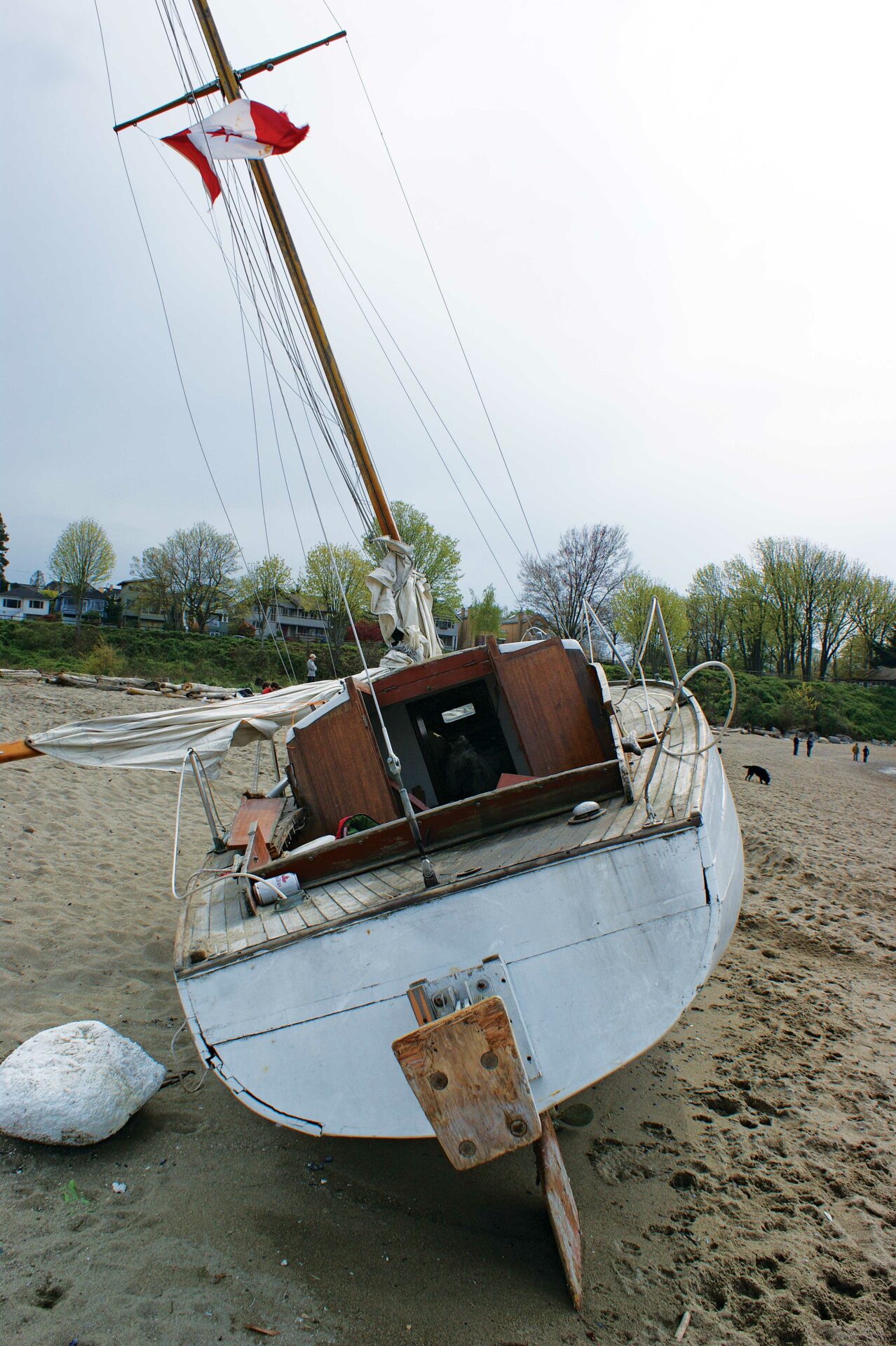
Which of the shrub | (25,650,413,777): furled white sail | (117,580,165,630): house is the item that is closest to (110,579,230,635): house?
(117,580,165,630): house

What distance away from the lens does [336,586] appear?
37375 mm

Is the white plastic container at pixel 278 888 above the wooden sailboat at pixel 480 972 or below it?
above

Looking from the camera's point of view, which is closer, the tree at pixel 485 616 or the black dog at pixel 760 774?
the black dog at pixel 760 774

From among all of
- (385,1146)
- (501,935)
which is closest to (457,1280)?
(385,1146)

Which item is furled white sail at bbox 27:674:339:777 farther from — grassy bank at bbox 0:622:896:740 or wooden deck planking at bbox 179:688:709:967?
grassy bank at bbox 0:622:896:740

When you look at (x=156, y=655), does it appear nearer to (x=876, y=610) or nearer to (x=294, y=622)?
(x=294, y=622)

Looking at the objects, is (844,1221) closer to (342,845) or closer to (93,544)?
(342,845)

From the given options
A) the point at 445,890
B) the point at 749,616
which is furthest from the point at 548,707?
the point at 749,616

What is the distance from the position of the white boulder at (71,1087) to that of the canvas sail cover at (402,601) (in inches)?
162

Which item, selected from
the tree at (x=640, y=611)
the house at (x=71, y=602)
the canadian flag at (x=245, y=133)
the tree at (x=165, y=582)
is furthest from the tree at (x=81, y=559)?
the canadian flag at (x=245, y=133)

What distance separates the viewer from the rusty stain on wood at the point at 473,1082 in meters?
2.21

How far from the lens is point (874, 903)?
709 centimetres

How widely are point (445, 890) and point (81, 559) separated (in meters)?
46.3

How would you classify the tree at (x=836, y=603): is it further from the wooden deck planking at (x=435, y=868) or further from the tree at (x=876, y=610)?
the wooden deck planking at (x=435, y=868)
